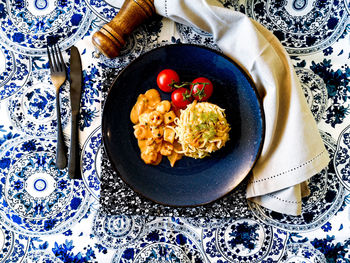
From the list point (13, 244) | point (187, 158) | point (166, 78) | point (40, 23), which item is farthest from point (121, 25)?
point (13, 244)

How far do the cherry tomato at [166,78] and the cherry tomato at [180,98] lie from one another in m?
0.03

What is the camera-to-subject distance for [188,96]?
1.46 meters

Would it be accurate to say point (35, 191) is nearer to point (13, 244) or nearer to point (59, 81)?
point (13, 244)

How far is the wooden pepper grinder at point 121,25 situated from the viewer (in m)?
1.50

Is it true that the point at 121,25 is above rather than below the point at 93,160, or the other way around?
above

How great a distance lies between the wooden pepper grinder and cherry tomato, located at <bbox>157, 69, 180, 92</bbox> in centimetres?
22

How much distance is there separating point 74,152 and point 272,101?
842 millimetres

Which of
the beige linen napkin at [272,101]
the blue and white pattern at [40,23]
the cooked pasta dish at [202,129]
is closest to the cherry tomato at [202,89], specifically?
the cooked pasta dish at [202,129]

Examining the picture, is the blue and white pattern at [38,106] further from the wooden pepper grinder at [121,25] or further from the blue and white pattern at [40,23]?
the wooden pepper grinder at [121,25]

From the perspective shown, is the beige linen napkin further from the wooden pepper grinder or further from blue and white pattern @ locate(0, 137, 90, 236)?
blue and white pattern @ locate(0, 137, 90, 236)

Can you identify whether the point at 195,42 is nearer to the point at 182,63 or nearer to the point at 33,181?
the point at 182,63

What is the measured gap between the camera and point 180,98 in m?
1.50

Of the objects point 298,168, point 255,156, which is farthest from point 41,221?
point 298,168

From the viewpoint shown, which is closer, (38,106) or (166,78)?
(166,78)
